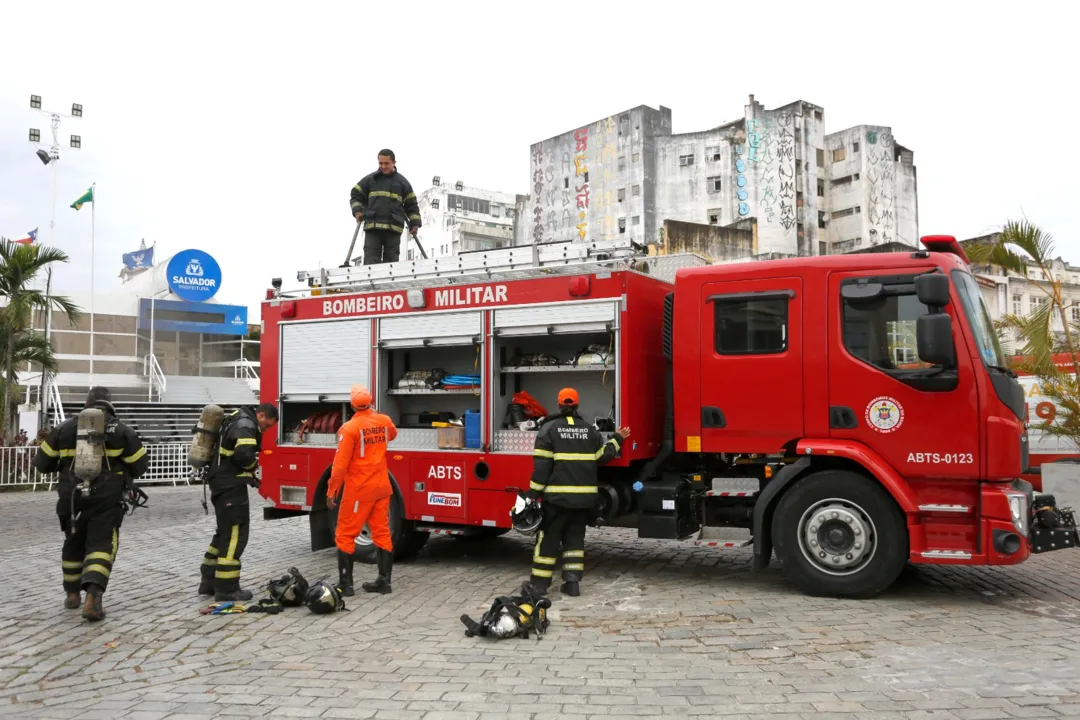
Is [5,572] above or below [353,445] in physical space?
below

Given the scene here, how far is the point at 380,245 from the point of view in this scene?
10.0 meters

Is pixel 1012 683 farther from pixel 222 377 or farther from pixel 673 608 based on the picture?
pixel 222 377

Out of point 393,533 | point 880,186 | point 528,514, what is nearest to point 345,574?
point 393,533

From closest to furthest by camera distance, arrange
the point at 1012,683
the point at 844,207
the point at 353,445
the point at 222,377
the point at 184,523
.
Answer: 1. the point at 1012,683
2. the point at 353,445
3. the point at 184,523
4. the point at 222,377
5. the point at 844,207

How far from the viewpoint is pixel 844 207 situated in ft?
189

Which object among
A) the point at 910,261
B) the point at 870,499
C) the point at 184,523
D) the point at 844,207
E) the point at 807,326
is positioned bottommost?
the point at 184,523

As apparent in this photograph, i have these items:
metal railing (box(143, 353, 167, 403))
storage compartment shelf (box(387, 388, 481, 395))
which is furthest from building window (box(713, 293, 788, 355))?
metal railing (box(143, 353, 167, 403))

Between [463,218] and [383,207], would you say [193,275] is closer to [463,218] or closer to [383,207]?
[383,207]

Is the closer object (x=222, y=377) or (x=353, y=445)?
(x=353, y=445)

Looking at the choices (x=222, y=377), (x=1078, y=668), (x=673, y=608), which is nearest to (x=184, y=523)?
(x=673, y=608)

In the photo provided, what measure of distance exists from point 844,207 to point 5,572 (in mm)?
57144

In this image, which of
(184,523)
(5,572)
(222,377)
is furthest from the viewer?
(222,377)

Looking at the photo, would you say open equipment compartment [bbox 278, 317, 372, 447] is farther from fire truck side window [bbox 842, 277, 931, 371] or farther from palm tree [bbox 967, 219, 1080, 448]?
palm tree [bbox 967, 219, 1080, 448]

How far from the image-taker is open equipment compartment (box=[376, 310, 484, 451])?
332 inches
